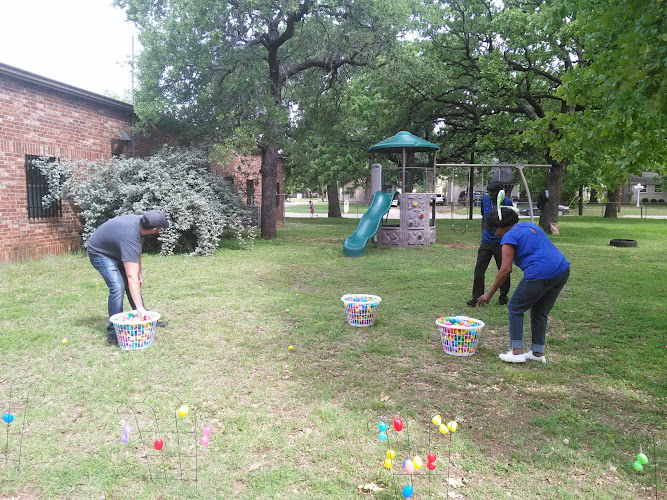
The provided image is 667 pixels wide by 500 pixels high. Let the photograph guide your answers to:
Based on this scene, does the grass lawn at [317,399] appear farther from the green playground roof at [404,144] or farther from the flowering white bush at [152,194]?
the green playground roof at [404,144]

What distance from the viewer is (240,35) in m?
14.3

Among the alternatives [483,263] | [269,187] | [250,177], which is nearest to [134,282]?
[483,263]

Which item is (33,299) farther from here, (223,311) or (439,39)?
(439,39)

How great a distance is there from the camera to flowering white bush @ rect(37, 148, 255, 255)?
11.7m

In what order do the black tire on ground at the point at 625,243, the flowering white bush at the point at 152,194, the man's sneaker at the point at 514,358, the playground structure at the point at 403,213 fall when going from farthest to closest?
the playground structure at the point at 403,213 → the black tire on ground at the point at 625,243 → the flowering white bush at the point at 152,194 → the man's sneaker at the point at 514,358

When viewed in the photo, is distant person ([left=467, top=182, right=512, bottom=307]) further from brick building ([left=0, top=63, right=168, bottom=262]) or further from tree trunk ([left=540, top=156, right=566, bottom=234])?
tree trunk ([left=540, top=156, right=566, bottom=234])

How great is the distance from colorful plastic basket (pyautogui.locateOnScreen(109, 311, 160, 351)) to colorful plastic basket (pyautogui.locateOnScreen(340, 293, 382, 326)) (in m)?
2.22

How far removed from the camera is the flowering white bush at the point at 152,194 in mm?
11688

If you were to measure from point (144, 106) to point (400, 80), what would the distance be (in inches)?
331

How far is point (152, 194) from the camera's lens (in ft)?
39.5

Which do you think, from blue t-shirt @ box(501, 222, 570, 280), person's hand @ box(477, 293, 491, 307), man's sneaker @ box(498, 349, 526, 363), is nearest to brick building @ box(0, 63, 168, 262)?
person's hand @ box(477, 293, 491, 307)

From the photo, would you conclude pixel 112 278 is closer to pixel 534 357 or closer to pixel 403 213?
pixel 534 357

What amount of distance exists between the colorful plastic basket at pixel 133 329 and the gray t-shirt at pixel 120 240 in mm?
598

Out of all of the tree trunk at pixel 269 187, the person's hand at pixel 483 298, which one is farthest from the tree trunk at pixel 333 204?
the person's hand at pixel 483 298
